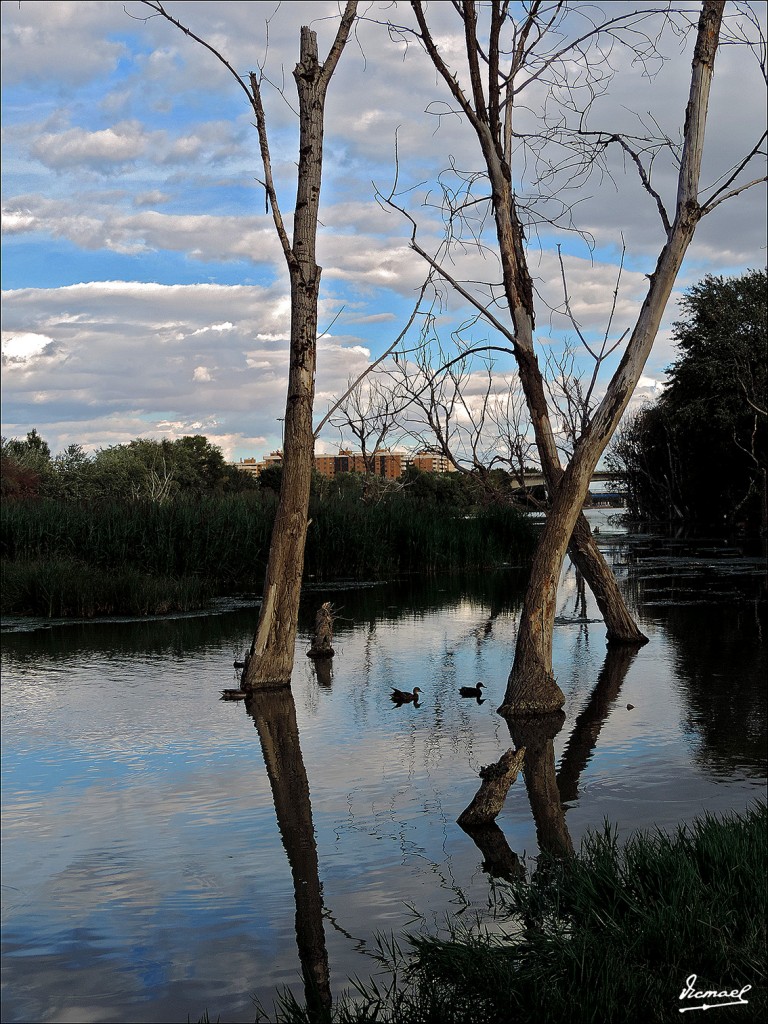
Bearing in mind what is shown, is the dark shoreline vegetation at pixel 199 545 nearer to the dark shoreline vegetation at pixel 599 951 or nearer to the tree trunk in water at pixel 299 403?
the tree trunk in water at pixel 299 403

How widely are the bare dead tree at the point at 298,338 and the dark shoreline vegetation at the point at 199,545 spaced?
6.64 metres

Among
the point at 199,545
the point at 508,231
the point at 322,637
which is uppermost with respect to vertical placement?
the point at 508,231

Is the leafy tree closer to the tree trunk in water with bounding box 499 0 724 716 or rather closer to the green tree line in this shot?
the green tree line

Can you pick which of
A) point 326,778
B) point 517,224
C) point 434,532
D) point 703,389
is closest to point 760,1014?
point 326,778

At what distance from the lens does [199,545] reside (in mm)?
19406

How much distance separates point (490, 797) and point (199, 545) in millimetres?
14300

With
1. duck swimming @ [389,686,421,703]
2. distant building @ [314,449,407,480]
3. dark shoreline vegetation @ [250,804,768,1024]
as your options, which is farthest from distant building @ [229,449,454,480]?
dark shoreline vegetation @ [250,804,768,1024]

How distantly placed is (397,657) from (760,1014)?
873 centimetres

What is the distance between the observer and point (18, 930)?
4.53 m

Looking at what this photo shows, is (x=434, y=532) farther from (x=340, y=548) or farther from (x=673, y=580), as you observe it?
(x=673, y=580)

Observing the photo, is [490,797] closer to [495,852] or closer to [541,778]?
[495,852]

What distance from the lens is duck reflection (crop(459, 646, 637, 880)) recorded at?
5.29m

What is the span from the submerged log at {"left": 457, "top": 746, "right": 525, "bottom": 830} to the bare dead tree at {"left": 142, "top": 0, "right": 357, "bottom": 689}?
432cm

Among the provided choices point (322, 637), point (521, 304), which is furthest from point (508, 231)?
point (322, 637)
